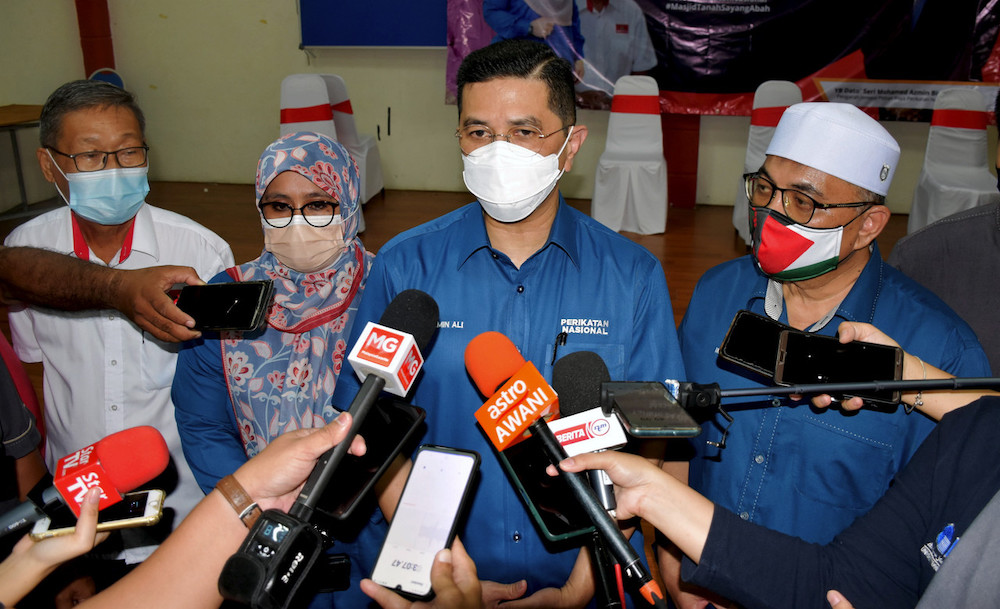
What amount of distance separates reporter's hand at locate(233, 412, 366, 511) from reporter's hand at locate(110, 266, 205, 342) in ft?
1.85

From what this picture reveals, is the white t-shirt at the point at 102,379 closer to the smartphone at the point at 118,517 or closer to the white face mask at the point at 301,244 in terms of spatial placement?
the white face mask at the point at 301,244

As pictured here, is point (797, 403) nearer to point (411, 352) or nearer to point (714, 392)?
point (714, 392)

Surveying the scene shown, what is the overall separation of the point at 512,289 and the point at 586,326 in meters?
0.21

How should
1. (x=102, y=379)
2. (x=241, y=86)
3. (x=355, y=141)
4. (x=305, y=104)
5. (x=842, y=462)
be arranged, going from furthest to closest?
(x=241, y=86) → (x=355, y=141) → (x=305, y=104) → (x=102, y=379) → (x=842, y=462)

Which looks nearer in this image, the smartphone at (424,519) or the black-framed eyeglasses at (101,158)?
the smartphone at (424,519)

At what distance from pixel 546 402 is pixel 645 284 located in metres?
0.70

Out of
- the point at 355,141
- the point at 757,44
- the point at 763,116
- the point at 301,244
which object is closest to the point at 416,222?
the point at 355,141

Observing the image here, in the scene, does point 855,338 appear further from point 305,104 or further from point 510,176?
point 305,104

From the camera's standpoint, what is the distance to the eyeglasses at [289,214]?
185cm

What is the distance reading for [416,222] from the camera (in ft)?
22.8

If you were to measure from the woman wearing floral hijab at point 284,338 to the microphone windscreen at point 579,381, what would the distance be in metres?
0.86

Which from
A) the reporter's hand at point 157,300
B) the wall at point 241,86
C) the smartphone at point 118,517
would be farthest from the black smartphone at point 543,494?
the wall at point 241,86

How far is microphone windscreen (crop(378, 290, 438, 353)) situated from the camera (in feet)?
3.78

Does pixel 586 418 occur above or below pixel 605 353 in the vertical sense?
above
